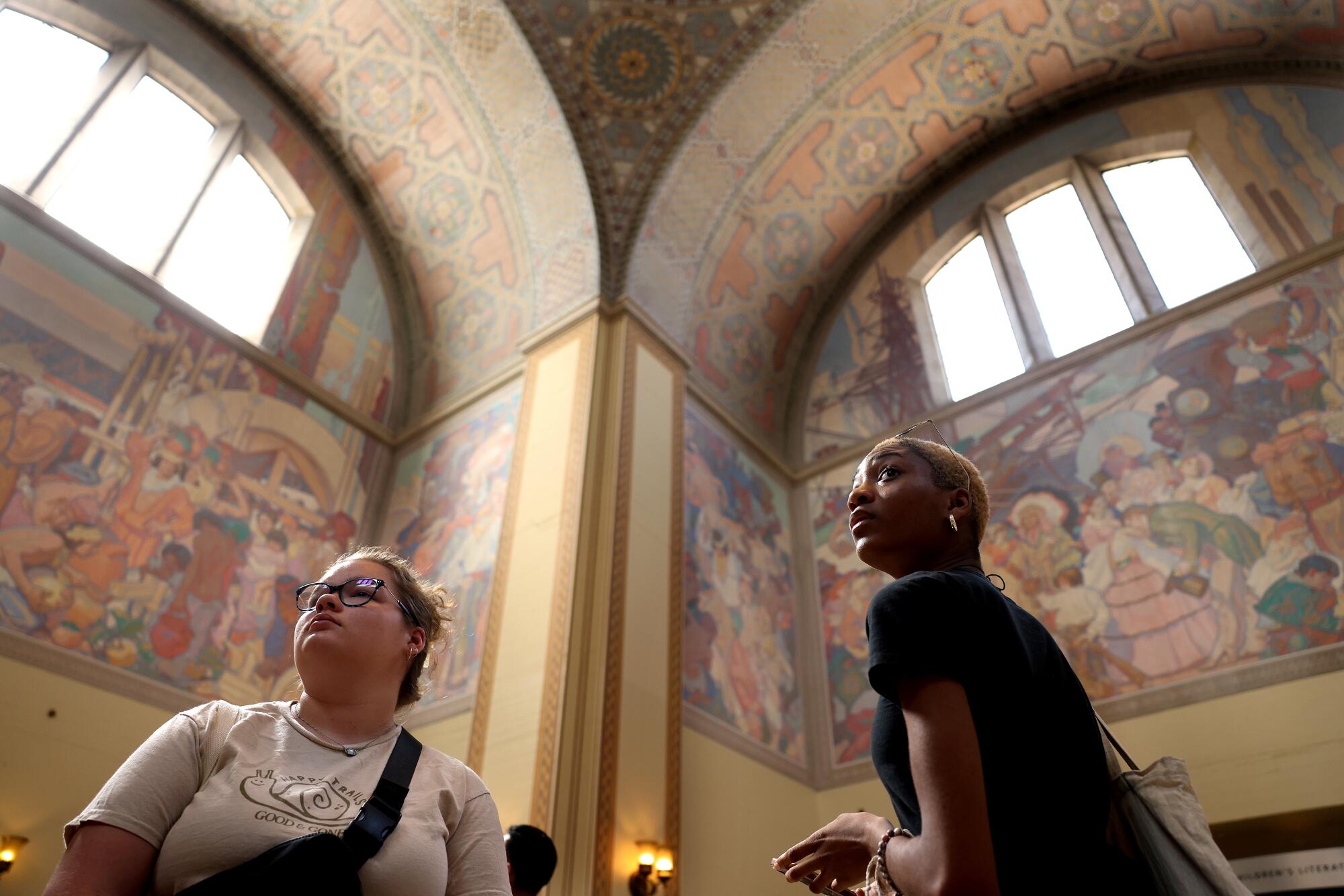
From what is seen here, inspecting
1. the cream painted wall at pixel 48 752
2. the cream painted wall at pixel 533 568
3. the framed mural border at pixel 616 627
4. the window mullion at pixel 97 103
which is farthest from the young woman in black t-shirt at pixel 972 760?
the window mullion at pixel 97 103

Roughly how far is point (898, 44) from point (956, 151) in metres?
1.65

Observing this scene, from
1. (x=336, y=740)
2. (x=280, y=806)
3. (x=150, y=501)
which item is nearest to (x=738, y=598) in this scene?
(x=150, y=501)

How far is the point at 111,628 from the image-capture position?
6574 mm

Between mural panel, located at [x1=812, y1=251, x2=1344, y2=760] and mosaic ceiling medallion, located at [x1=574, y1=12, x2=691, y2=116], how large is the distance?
5.12 meters

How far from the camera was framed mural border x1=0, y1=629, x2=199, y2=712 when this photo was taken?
5977 millimetres

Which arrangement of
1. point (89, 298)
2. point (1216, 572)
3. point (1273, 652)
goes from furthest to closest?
point (89, 298)
point (1216, 572)
point (1273, 652)

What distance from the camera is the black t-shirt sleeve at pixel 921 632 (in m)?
1.28

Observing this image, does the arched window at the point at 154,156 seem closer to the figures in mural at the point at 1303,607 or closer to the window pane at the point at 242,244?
the window pane at the point at 242,244

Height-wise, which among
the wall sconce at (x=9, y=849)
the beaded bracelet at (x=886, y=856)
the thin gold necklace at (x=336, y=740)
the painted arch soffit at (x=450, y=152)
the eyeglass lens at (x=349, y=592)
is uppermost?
the painted arch soffit at (x=450, y=152)

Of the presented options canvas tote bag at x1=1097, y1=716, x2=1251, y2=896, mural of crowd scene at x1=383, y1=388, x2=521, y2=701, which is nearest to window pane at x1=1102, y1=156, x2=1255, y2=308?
mural of crowd scene at x1=383, y1=388, x2=521, y2=701

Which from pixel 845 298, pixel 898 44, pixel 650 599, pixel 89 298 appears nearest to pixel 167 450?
pixel 89 298

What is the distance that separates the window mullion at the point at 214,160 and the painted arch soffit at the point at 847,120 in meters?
4.47

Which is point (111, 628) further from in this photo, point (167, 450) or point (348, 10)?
point (348, 10)

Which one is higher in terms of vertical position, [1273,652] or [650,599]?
[650,599]
